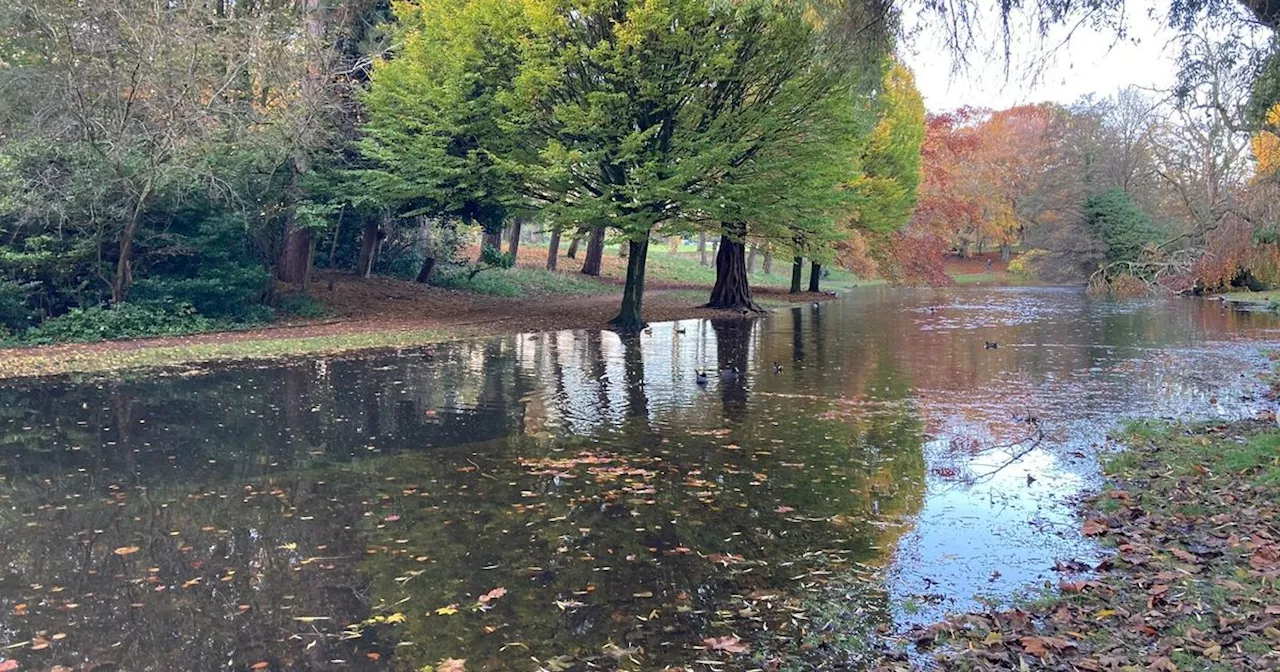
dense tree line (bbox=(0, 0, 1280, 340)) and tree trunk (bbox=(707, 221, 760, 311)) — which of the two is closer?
dense tree line (bbox=(0, 0, 1280, 340))

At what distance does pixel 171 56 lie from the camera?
55.5 ft

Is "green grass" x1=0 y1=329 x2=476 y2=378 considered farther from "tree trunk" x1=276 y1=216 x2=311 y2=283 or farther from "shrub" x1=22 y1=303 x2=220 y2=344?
"tree trunk" x1=276 y1=216 x2=311 y2=283

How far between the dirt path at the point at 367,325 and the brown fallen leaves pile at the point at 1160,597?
1372 centimetres

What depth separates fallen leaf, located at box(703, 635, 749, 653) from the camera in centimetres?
421

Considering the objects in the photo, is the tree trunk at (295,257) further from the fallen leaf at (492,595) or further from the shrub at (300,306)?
the fallen leaf at (492,595)

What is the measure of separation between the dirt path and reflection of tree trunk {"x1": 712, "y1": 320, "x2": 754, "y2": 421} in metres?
2.80

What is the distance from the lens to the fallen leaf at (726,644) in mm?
4215

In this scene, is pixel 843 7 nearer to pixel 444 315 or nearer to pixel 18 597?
pixel 18 597

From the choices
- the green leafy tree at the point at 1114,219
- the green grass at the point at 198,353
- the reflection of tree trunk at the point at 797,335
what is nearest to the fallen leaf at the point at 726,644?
the reflection of tree trunk at the point at 797,335

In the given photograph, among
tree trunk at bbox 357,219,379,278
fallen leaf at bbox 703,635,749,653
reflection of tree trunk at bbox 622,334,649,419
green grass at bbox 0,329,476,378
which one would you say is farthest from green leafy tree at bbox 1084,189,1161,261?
fallen leaf at bbox 703,635,749,653

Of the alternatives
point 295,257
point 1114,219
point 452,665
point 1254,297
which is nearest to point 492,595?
point 452,665

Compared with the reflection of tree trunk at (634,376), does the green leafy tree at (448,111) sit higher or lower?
higher

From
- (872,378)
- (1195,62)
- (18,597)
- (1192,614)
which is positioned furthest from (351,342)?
(1192,614)

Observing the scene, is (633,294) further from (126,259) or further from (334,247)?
(334,247)
